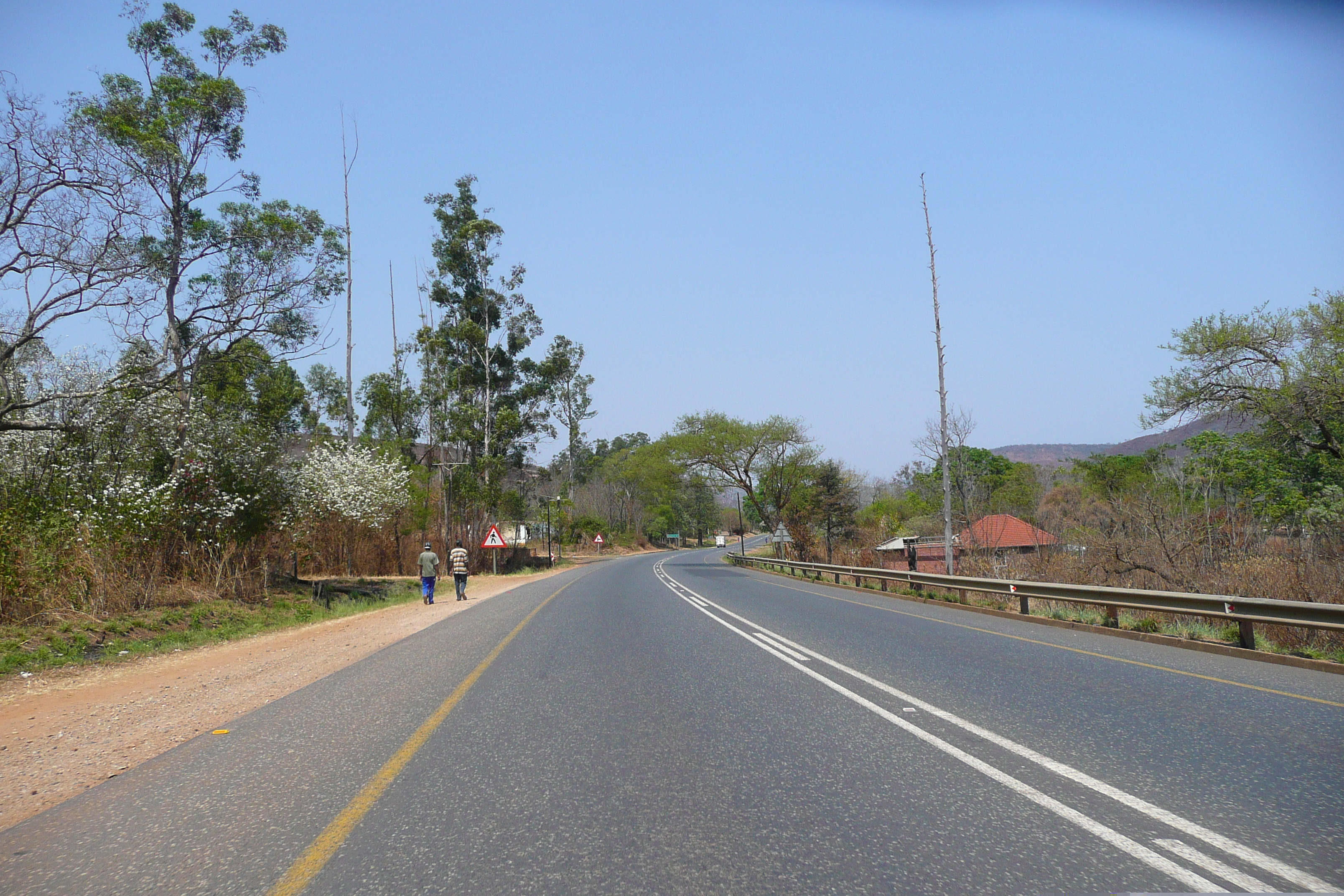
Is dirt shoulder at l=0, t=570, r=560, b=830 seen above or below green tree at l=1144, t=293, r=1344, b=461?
below

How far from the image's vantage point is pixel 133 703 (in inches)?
334

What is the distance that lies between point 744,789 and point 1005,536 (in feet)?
160

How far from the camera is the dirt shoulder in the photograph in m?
5.61

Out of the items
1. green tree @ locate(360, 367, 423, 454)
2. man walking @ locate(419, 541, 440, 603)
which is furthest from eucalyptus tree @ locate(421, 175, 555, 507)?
man walking @ locate(419, 541, 440, 603)

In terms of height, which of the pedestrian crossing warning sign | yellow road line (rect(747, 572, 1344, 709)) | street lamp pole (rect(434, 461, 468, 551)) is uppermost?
street lamp pole (rect(434, 461, 468, 551))

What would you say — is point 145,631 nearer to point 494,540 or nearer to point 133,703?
point 133,703

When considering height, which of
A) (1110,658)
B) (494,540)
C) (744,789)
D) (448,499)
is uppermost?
(448,499)

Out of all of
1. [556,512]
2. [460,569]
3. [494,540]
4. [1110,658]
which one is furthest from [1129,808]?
[556,512]

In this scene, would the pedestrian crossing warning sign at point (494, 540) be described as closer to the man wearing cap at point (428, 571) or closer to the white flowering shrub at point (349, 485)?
the white flowering shrub at point (349, 485)

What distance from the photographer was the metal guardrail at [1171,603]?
8938 mm

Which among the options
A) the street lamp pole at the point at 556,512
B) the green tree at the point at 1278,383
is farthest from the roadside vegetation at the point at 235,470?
the street lamp pole at the point at 556,512

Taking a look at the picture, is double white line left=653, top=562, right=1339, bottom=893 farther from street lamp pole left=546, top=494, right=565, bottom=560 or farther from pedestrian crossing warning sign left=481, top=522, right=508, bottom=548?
street lamp pole left=546, top=494, right=565, bottom=560

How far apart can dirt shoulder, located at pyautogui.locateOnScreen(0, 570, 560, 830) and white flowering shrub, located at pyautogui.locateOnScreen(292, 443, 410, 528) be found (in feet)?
40.5

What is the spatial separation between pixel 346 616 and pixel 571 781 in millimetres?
16803
